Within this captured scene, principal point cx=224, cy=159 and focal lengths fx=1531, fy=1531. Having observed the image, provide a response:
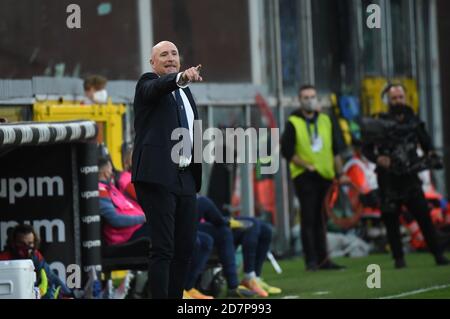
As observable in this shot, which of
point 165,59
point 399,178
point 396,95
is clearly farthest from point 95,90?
point 165,59

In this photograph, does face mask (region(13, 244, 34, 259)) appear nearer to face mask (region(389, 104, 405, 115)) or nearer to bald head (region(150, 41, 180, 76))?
bald head (region(150, 41, 180, 76))

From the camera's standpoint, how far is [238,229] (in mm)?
13602

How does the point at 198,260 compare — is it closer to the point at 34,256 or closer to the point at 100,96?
the point at 34,256

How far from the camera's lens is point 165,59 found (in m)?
9.26

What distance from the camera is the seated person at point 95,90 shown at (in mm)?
14422

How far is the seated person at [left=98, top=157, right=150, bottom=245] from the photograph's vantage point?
12.1 metres

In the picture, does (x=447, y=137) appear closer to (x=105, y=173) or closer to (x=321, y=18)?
(x=321, y=18)

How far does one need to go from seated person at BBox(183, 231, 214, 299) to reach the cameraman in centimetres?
329

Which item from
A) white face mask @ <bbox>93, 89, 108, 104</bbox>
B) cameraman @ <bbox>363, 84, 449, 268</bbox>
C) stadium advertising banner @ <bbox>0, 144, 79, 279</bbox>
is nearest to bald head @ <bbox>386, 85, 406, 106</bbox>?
cameraman @ <bbox>363, 84, 449, 268</bbox>

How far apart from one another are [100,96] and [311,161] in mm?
2504

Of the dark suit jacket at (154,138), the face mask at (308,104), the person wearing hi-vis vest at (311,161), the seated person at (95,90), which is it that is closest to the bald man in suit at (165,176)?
the dark suit jacket at (154,138)

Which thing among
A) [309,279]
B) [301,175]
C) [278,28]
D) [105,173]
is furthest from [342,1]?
[105,173]

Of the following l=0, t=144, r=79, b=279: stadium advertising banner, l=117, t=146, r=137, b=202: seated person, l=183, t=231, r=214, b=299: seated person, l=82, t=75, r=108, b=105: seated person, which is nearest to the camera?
l=0, t=144, r=79, b=279: stadium advertising banner

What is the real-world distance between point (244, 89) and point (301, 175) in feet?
9.53
